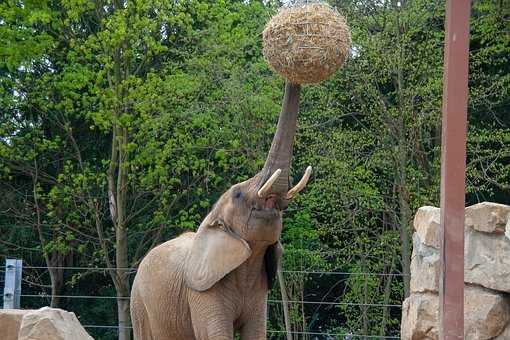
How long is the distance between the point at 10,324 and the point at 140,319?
156 cm

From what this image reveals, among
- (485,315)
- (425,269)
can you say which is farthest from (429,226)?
(485,315)

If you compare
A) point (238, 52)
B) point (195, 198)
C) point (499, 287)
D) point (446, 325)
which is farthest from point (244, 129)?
point (446, 325)

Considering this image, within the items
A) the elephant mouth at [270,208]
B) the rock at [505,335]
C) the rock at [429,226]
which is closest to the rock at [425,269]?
the rock at [429,226]

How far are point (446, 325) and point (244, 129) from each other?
843 cm

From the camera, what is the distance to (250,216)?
688cm

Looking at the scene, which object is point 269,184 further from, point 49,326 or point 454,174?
point 49,326

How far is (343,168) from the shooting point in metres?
12.8

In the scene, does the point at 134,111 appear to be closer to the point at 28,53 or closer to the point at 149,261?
the point at 28,53

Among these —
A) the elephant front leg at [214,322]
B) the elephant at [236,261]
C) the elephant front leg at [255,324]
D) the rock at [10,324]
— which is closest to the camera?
the elephant at [236,261]

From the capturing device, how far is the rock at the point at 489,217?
845 centimetres

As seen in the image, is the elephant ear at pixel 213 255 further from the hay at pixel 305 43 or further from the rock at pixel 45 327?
the rock at pixel 45 327

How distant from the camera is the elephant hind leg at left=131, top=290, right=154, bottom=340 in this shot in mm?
8133

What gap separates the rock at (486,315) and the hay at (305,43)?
2.87 metres

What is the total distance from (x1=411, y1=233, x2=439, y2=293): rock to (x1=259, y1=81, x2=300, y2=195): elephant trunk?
2.68m
